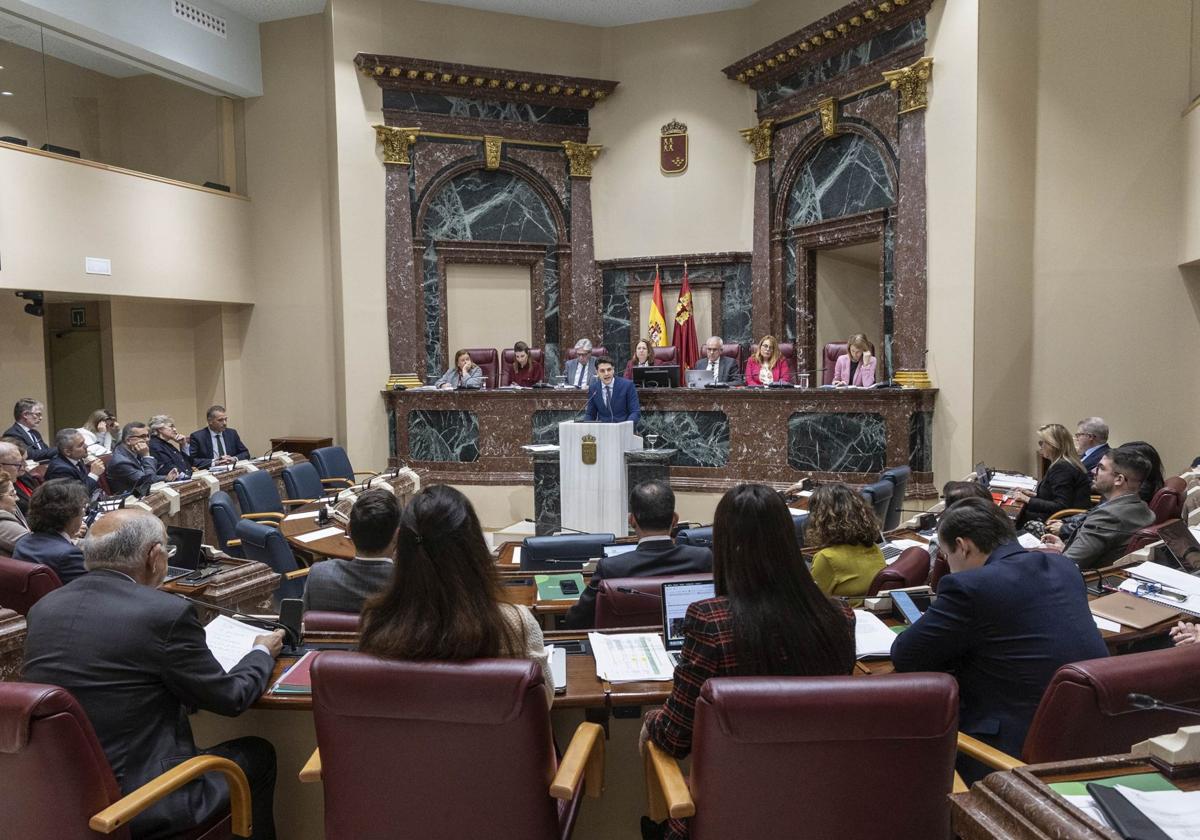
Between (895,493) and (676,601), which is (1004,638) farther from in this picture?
(895,493)

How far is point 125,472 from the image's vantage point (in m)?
6.36

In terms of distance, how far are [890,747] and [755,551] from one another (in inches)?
18.9

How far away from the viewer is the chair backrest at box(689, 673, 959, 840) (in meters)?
1.57

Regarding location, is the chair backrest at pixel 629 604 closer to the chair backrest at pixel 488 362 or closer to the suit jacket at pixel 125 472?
the suit jacket at pixel 125 472

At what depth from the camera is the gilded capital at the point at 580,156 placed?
1025 centimetres

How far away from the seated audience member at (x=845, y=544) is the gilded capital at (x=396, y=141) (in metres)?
7.70

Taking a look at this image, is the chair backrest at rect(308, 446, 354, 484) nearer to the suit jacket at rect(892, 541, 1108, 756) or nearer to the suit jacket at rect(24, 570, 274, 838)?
the suit jacket at rect(24, 570, 274, 838)

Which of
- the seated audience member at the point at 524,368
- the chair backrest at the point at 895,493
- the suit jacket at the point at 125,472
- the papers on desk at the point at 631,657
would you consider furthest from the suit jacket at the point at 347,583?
the seated audience member at the point at 524,368

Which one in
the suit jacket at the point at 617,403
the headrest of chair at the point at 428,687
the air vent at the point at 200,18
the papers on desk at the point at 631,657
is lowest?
the papers on desk at the point at 631,657

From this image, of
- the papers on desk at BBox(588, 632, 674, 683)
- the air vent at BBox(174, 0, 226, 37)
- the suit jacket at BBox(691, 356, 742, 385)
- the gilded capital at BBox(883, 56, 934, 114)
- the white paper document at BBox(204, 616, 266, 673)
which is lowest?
the papers on desk at BBox(588, 632, 674, 683)

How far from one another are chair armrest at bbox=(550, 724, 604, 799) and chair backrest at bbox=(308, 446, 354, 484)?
600cm

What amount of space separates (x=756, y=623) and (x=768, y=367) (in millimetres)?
6823

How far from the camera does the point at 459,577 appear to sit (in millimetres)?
1903

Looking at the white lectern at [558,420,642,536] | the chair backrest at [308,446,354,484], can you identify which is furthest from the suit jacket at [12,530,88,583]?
the white lectern at [558,420,642,536]
